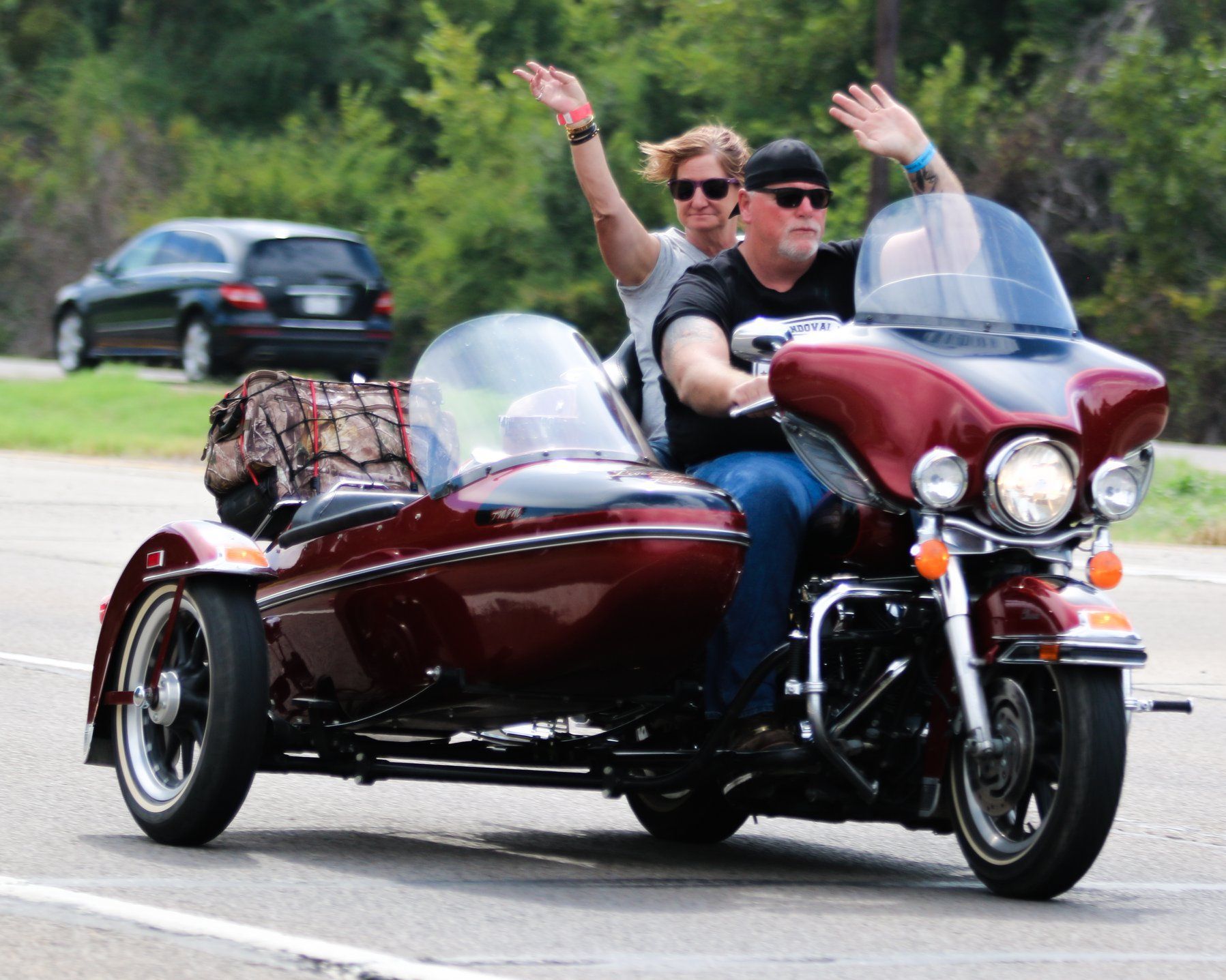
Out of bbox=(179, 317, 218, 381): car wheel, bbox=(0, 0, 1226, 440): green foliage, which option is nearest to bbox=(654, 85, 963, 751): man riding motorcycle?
bbox=(179, 317, 218, 381): car wheel

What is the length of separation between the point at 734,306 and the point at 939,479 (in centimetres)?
105

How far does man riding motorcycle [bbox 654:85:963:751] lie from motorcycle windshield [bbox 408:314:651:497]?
21 centimetres

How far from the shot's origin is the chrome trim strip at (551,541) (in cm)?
482

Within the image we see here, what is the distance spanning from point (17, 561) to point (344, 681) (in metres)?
7.08

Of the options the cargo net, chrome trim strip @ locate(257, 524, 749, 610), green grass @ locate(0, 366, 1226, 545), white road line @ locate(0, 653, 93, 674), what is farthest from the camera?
green grass @ locate(0, 366, 1226, 545)

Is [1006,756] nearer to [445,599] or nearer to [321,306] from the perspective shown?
[445,599]

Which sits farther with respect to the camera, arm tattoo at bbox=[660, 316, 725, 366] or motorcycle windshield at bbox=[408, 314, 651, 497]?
arm tattoo at bbox=[660, 316, 725, 366]

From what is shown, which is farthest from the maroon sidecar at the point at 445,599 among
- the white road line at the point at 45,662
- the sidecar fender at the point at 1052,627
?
the white road line at the point at 45,662

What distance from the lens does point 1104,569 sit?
491 centimetres

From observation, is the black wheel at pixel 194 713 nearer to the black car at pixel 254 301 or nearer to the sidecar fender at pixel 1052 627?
the sidecar fender at pixel 1052 627

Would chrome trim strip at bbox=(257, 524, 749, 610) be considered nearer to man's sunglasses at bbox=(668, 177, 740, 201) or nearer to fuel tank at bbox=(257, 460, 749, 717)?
fuel tank at bbox=(257, 460, 749, 717)

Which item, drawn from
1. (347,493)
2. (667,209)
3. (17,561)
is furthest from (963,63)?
(347,493)

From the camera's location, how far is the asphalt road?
4172 mm

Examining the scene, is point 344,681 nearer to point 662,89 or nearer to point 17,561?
point 17,561
